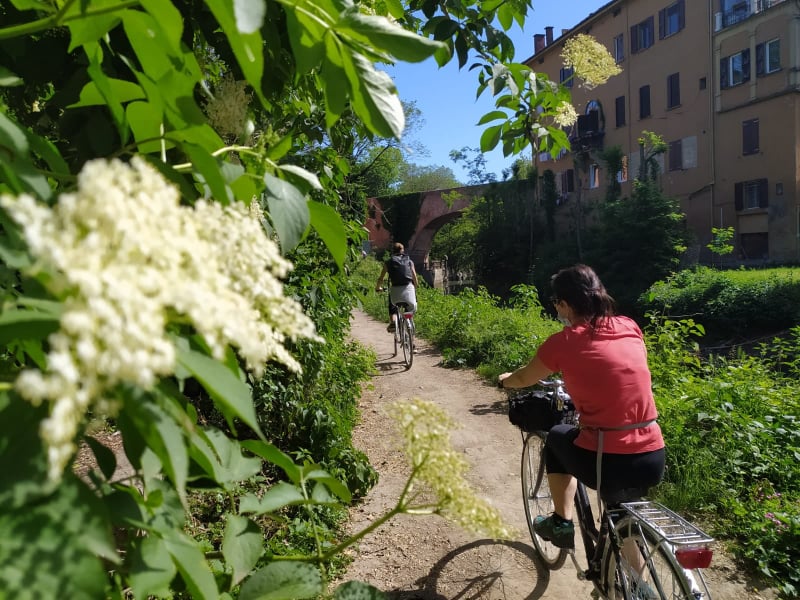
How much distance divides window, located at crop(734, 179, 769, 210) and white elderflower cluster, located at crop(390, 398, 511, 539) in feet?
92.4

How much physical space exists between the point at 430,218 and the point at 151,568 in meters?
39.6

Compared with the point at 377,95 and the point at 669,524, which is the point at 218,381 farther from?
the point at 669,524

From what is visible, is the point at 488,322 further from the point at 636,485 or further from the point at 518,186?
the point at 518,186

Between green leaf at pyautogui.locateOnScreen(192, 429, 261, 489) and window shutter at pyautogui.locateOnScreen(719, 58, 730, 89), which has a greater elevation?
window shutter at pyautogui.locateOnScreen(719, 58, 730, 89)

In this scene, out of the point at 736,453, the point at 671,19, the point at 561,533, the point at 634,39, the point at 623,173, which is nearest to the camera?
the point at 561,533

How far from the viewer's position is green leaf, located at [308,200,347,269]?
113 centimetres

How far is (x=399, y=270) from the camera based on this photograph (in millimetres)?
10000

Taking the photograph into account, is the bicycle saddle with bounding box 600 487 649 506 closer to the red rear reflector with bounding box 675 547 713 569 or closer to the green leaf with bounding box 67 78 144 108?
the red rear reflector with bounding box 675 547 713 569

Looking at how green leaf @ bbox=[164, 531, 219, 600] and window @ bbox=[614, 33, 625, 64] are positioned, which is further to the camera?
window @ bbox=[614, 33, 625, 64]

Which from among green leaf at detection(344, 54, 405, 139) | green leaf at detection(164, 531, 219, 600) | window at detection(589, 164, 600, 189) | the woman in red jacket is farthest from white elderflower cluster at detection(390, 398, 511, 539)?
window at detection(589, 164, 600, 189)

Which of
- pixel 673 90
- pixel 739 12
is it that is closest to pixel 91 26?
pixel 739 12

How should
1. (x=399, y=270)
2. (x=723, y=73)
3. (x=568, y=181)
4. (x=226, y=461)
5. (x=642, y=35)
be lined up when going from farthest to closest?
(x=568, y=181)
(x=642, y=35)
(x=723, y=73)
(x=399, y=270)
(x=226, y=461)

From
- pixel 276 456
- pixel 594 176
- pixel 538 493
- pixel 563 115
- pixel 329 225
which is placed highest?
pixel 594 176

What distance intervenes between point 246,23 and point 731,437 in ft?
16.8
